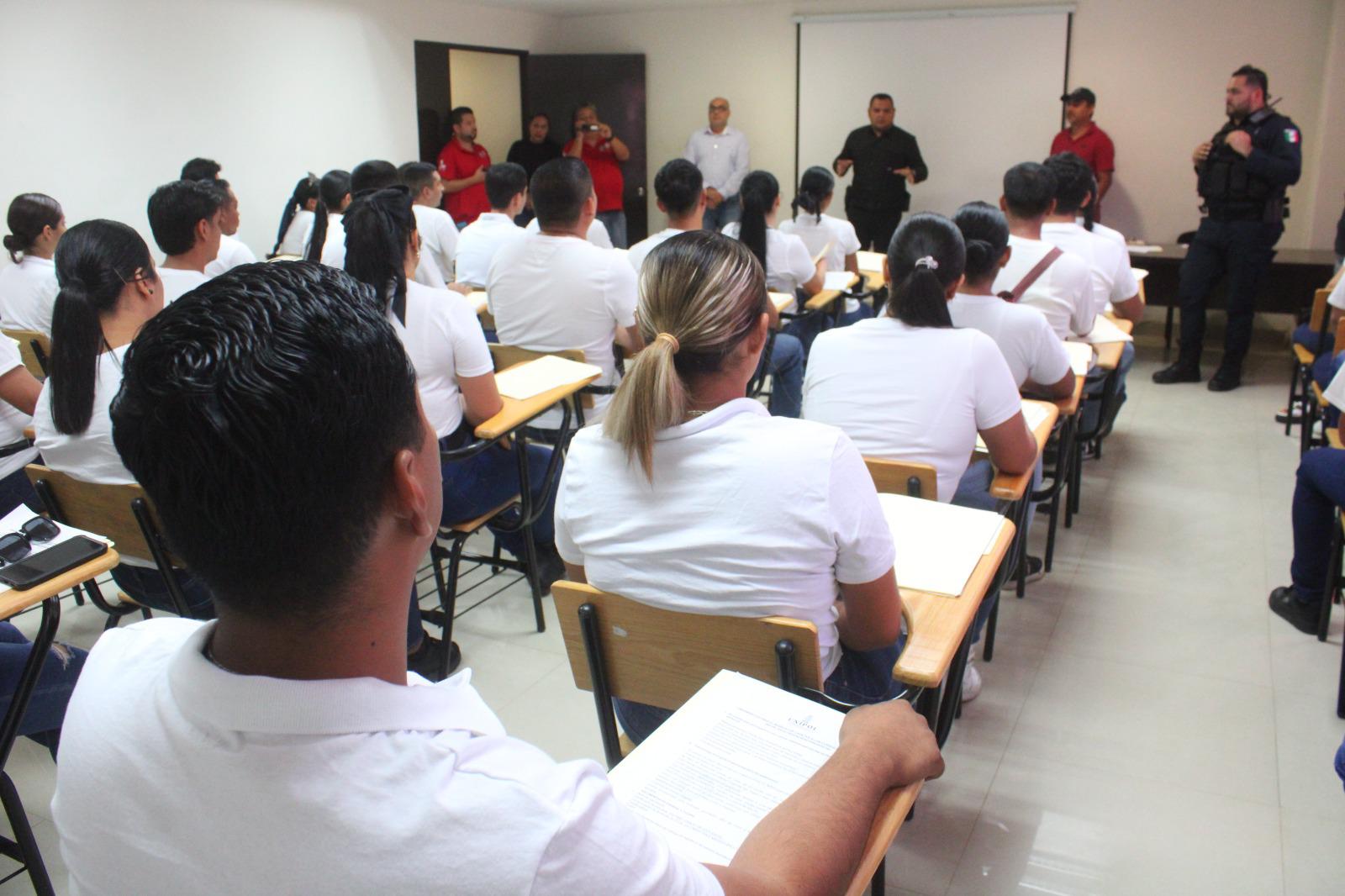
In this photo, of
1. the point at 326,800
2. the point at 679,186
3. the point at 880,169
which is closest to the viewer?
the point at 326,800

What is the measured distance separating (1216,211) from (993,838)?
4.52 meters

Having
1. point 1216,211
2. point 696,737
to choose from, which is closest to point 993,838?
point 696,737

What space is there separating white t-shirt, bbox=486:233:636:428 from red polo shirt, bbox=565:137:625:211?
18.4 ft

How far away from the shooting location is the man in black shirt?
25.7 feet

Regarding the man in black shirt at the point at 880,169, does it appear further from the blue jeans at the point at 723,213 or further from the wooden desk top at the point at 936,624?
the wooden desk top at the point at 936,624

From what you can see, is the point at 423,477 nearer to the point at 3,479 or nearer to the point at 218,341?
the point at 218,341

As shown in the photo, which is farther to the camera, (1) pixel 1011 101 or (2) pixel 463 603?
(1) pixel 1011 101

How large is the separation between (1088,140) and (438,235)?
4.74m

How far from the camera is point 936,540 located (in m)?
1.75

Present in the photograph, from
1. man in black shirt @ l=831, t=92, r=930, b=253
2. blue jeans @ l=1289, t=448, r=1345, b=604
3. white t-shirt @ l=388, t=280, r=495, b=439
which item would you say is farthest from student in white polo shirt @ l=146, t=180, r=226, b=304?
man in black shirt @ l=831, t=92, r=930, b=253

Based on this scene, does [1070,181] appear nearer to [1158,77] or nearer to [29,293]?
[29,293]

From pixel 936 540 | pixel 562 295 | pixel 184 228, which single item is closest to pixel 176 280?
pixel 184 228

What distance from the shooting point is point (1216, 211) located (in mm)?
5379

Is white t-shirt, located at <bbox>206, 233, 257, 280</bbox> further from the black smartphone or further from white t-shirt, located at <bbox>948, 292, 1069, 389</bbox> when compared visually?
white t-shirt, located at <bbox>948, 292, 1069, 389</bbox>
